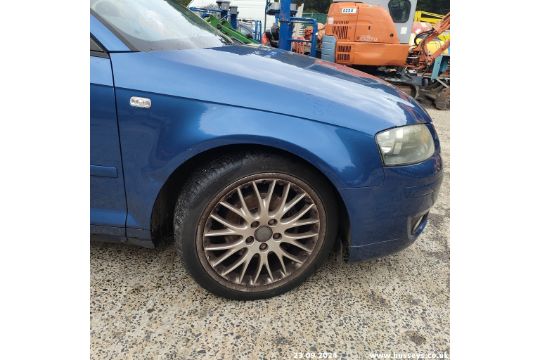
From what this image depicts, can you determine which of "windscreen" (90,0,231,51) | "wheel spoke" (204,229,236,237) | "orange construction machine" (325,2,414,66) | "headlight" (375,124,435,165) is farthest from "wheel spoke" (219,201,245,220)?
"orange construction machine" (325,2,414,66)

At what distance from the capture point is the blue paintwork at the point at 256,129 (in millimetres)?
1584

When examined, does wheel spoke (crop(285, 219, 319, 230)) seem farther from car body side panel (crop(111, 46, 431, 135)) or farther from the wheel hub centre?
car body side panel (crop(111, 46, 431, 135))

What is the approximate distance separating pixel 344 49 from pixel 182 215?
7.00m

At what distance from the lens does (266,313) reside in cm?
184

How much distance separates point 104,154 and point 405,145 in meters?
1.40

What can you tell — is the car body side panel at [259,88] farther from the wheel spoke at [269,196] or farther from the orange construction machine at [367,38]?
the orange construction machine at [367,38]

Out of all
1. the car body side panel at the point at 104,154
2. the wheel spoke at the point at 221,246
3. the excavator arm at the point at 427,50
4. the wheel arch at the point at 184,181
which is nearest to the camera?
the car body side panel at the point at 104,154

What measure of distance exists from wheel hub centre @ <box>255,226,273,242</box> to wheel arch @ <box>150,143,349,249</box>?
38 cm

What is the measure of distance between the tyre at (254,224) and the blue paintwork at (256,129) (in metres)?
0.12

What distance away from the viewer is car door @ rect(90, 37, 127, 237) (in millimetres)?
1562

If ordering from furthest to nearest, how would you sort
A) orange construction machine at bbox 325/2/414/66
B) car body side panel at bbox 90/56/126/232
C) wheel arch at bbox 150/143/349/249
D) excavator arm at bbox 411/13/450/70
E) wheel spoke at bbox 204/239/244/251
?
excavator arm at bbox 411/13/450/70
orange construction machine at bbox 325/2/414/66
wheel spoke at bbox 204/239/244/251
wheel arch at bbox 150/143/349/249
car body side panel at bbox 90/56/126/232

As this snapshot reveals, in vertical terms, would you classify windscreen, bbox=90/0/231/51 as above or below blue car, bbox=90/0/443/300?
above

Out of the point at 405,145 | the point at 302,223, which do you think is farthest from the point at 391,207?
the point at 302,223

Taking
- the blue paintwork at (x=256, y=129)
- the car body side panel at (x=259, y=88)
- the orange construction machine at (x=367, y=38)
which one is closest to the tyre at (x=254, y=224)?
the blue paintwork at (x=256, y=129)
